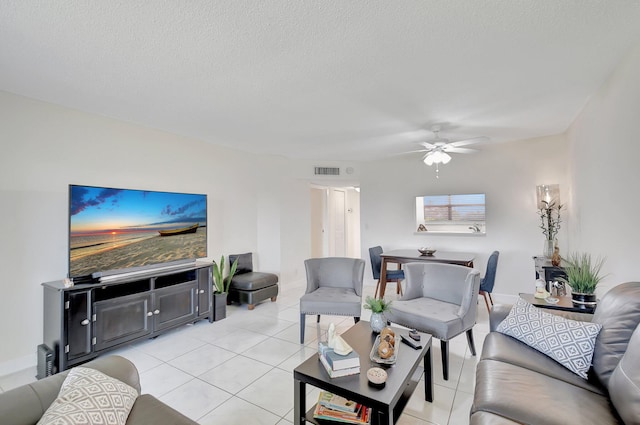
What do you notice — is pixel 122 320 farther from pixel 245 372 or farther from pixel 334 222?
pixel 334 222

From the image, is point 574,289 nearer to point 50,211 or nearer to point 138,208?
point 138,208

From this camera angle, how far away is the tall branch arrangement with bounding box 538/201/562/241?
13.7 feet

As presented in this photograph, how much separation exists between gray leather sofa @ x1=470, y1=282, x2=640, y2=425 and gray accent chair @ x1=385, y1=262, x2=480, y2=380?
0.52 metres

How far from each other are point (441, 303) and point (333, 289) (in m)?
1.19

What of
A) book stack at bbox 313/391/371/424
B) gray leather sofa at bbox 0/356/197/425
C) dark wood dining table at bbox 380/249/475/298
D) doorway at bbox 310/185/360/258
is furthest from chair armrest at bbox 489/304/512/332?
doorway at bbox 310/185/360/258

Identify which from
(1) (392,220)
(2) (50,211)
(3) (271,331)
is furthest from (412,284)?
(2) (50,211)

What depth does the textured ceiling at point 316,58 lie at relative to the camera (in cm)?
166

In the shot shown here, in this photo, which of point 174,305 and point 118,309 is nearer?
point 118,309

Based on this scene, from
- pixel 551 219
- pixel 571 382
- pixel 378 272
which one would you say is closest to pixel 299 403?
pixel 571 382

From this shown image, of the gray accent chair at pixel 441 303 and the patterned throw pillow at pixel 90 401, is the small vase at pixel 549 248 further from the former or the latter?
the patterned throw pillow at pixel 90 401

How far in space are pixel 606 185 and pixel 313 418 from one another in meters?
3.05

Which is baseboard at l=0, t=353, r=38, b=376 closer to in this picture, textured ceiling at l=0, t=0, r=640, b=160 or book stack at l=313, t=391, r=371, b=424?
textured ceiling at l=0, t=0, r=640, b=160

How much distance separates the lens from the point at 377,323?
2297 mm

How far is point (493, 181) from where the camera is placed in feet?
15.4
